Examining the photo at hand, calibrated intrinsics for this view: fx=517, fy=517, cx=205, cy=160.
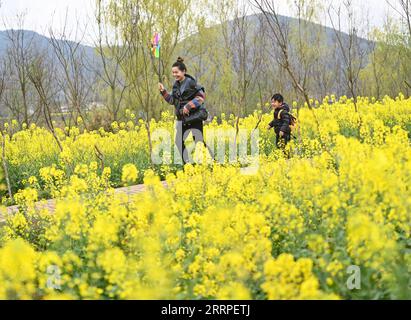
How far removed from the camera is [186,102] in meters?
7.49

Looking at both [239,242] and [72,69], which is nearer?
[239,242]

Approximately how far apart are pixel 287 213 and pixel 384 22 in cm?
2027

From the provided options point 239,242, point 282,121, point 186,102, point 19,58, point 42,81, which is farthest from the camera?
point 19,58

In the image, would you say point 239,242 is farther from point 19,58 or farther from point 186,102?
point 19,58

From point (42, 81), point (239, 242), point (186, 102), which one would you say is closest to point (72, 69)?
point (42, 81)

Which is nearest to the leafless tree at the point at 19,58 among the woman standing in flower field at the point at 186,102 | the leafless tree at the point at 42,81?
the leafless tree at the point at 42,81

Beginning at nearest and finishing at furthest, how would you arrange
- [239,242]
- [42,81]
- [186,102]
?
[239,242] < [186,102] < [42,81]

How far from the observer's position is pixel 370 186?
347 centimetres

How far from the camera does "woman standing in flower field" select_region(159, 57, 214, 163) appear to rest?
7.31m

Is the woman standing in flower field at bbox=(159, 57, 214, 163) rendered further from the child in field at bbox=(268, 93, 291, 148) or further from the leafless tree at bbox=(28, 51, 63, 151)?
the leafless tree at bbox=(28, 51, 63, 151)

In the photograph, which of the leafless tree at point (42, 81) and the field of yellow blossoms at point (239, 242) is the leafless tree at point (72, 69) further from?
the field of yellow blossoms at point (239, 242)

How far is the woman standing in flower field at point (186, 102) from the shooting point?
24.0 ft

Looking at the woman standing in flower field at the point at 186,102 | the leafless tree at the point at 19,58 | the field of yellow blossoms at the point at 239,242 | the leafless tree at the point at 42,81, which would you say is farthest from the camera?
the leafless tree at the point at 19,58
